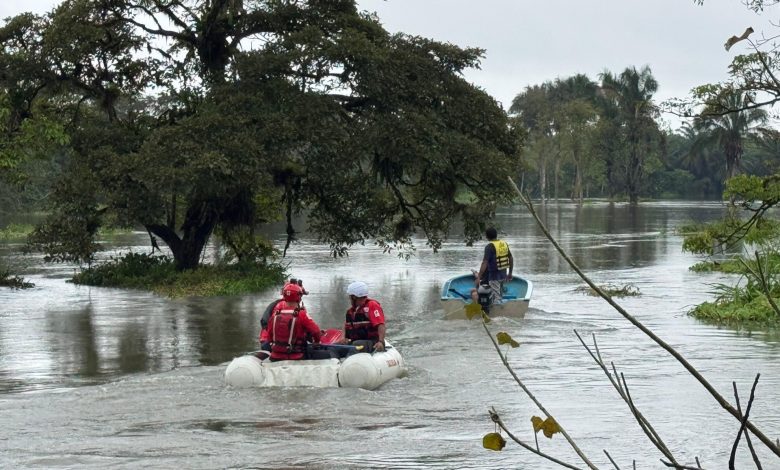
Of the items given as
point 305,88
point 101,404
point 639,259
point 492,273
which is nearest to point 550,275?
point 639,259

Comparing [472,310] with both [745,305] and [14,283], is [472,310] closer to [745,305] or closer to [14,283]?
[745,305]

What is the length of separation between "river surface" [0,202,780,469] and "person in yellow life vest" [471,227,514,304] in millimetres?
664

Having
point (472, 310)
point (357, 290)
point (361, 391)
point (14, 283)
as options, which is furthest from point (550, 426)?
point (14, 283)

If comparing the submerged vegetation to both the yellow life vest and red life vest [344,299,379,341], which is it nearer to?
the yellow life vest

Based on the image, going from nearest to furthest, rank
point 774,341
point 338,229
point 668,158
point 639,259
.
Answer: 1. point 774,341
2. point 338,229
3. point 639,259
4. point 668,158

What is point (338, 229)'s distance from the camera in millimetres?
30234

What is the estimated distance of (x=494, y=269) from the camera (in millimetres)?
21375

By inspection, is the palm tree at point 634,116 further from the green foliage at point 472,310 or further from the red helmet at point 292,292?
the green foliage at point 472,310

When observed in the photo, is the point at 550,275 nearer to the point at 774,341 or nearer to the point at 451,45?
the point at 451,45

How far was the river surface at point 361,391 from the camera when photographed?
37.3 feet

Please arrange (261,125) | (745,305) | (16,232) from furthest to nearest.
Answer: (16,232)
(261,125)
(745,305)

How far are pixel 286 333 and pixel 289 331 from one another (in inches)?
1.8

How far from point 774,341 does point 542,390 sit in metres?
6.31

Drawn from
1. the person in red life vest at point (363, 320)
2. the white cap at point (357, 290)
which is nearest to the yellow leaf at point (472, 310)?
the person in red life vest at point (363, 320)
